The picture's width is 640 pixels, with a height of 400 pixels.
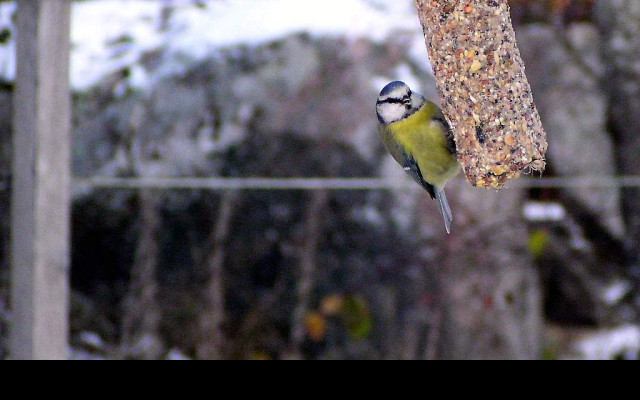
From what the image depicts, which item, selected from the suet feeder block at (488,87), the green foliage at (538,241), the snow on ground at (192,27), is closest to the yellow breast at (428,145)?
the suet feeder block at (488,87)

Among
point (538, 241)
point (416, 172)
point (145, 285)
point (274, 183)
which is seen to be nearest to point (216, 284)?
point (145, 285)

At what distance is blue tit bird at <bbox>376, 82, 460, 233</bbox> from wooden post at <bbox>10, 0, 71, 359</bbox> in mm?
1257

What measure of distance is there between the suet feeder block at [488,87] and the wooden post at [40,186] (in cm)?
170

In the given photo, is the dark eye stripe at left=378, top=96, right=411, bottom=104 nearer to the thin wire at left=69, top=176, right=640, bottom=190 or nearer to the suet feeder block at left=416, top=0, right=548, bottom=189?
the suet feeder block at left=416, top=0, right=548, bottom=189

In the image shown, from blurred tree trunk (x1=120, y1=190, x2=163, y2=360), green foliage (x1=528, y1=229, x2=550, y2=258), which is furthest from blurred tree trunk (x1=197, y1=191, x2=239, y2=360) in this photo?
green foliage (x1=528, y1=229, x2=550, y2=258)

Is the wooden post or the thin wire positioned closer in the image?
the wooden post

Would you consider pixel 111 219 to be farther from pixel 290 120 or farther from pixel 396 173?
pixel 396 173

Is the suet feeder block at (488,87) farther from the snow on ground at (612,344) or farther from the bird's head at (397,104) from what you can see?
the snow on ground at (612,344)

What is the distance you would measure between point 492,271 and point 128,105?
6.97 feet

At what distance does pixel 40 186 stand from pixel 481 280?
2.40 metres

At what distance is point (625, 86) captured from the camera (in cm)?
462

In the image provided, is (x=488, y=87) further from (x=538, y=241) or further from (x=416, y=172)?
(x=538, y=241)

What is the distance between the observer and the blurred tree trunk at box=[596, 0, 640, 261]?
455 cm
